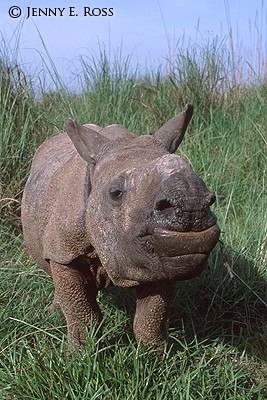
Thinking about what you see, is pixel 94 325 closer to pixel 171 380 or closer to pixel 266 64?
pixel 171 380

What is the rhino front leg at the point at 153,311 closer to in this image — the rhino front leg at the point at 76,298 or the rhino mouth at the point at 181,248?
the rhino front leg at the point at 76,298

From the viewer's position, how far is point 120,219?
85.7 inches

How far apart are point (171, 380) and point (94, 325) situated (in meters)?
0.42

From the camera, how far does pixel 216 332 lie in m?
3.61

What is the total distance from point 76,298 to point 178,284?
1082mm

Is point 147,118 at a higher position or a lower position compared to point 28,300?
higher

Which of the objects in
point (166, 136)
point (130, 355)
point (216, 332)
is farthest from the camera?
point (216, 332)

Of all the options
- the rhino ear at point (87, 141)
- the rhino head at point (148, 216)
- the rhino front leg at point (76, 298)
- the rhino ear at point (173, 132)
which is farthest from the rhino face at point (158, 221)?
the rhino front leg at point (76, 298)

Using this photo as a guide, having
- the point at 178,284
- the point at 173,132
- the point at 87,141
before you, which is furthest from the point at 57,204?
the point at 178,284

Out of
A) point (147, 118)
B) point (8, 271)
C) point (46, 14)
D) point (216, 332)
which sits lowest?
point (216, 332)

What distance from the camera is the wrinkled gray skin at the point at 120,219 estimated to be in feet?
6.60

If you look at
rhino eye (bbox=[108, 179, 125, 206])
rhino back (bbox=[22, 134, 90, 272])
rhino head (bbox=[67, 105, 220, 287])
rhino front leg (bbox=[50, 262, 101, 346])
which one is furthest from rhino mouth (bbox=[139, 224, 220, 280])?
rhino front leg (bbox=[50, 262, 101, 346])


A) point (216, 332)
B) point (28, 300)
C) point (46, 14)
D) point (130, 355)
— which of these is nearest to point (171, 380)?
point (130, 355)

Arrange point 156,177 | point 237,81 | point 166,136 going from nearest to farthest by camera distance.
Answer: point 156,177 → point 166,136 → point 237,81
